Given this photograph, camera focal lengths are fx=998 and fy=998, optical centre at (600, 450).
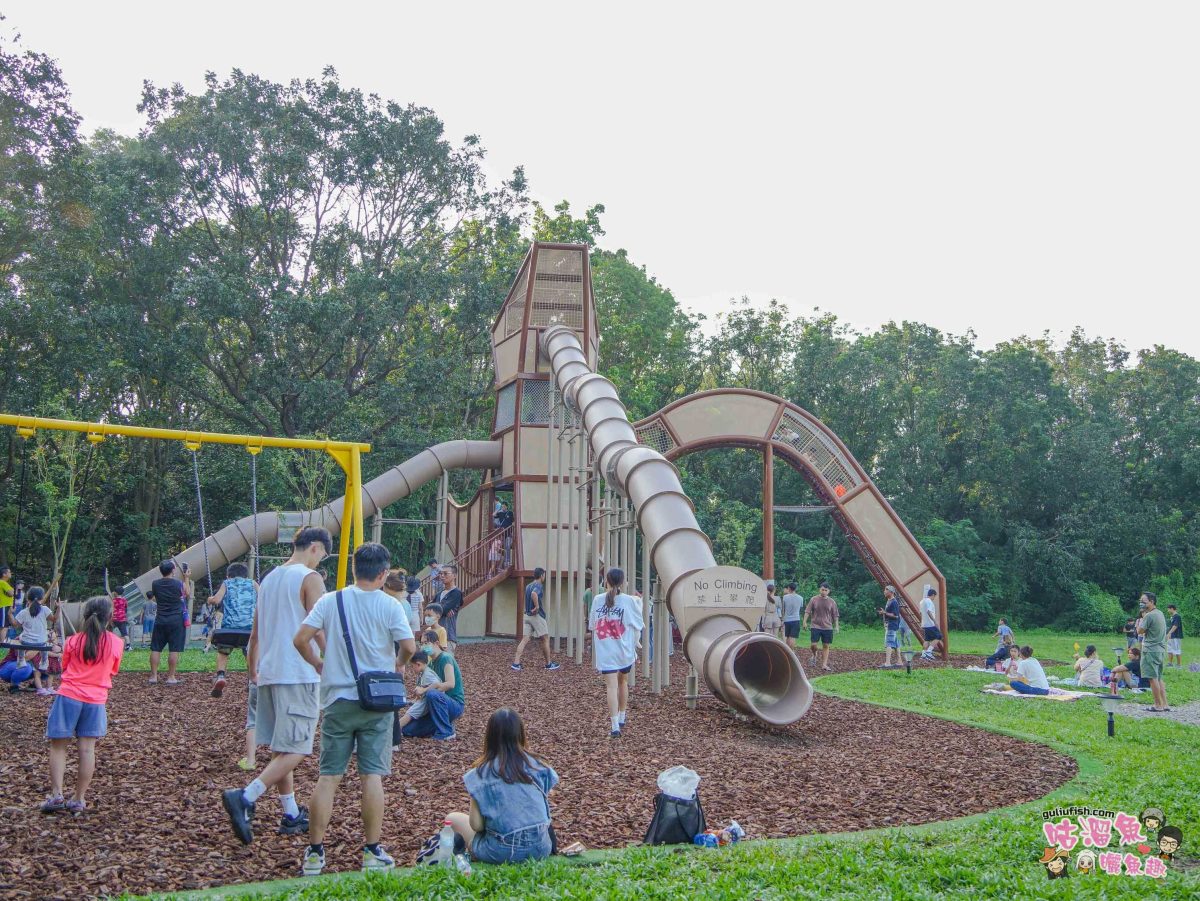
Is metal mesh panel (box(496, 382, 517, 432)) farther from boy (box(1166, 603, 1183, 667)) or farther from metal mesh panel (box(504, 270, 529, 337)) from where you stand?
boy (box(1166, 603, 1183, 667))

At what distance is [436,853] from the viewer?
5465 mm

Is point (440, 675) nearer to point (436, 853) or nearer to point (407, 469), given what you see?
point (436, 853)

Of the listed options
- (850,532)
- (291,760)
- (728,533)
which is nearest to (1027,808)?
(291,760)

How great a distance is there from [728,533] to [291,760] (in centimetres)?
2693

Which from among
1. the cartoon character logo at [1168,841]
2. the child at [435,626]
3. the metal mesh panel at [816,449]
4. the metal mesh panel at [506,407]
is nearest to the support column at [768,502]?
the metal mesh panel at [816,449]

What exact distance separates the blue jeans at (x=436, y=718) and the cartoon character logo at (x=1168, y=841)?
5.89 m

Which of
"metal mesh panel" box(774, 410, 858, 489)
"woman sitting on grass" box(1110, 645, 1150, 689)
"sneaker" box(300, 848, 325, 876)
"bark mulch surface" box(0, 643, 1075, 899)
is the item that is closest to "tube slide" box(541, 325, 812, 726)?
"bark mulch surface" box(0, 643, 1075, 899)

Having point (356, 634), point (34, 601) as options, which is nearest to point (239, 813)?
point (356, 634)

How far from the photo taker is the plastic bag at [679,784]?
233 inches

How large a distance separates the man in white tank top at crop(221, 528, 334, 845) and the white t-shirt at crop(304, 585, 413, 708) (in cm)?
64

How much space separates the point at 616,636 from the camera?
1054cm

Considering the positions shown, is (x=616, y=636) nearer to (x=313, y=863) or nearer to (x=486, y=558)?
(x=313, y=863)

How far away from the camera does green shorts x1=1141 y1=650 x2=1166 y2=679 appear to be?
1266 cm

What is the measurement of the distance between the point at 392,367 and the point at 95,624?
22518 millimetres
